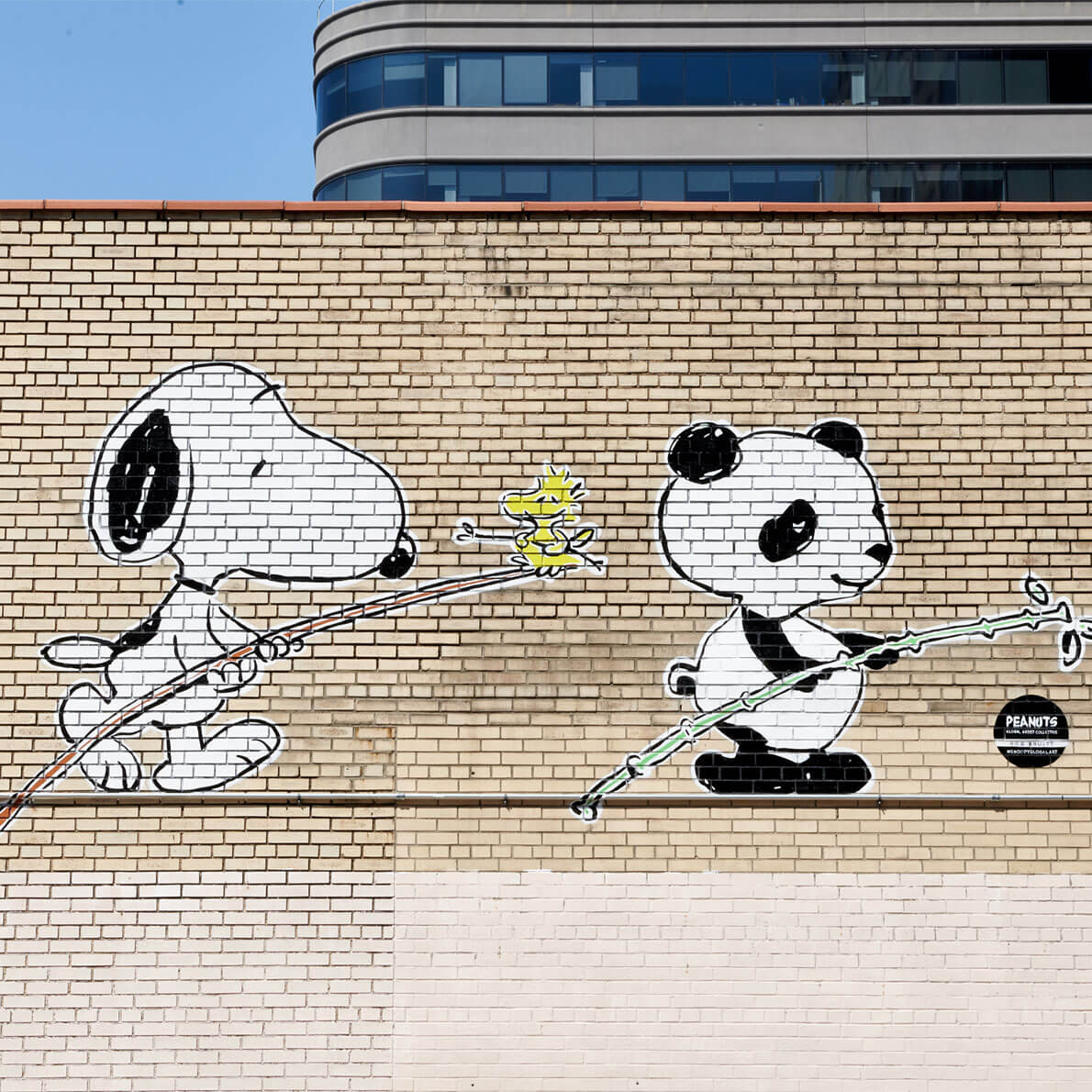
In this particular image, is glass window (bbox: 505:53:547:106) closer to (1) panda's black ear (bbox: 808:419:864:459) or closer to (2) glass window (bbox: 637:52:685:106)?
(2) glass window (bbox: 637:52:685:106)

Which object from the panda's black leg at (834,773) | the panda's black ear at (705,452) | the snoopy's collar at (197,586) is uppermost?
the panda's black ear at (705,452)

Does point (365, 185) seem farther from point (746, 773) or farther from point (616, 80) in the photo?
point (746, 773)

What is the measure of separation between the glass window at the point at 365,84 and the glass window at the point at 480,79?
2.52 metres

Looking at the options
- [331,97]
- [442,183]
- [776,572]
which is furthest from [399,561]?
[331,97]

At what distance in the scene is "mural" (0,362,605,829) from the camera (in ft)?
23.4

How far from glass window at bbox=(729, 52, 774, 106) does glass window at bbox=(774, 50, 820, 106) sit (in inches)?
9.7

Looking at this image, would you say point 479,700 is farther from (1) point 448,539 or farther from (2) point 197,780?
(2) point 197,780

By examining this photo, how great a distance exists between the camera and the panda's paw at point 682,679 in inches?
281

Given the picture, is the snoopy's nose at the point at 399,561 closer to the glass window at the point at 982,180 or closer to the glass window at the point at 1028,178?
the glass window at the point at 982,180

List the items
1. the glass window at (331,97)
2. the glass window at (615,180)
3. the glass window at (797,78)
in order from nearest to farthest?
the glass window at (615,180) < the glass window at (797,78) < the glass window at (331,97)

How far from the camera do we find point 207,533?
7234mm

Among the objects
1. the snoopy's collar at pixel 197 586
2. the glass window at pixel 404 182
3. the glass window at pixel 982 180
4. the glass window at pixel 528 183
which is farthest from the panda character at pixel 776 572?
the glass window at pixel 982 180

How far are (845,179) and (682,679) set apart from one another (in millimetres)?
31969

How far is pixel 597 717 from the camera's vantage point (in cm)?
714
